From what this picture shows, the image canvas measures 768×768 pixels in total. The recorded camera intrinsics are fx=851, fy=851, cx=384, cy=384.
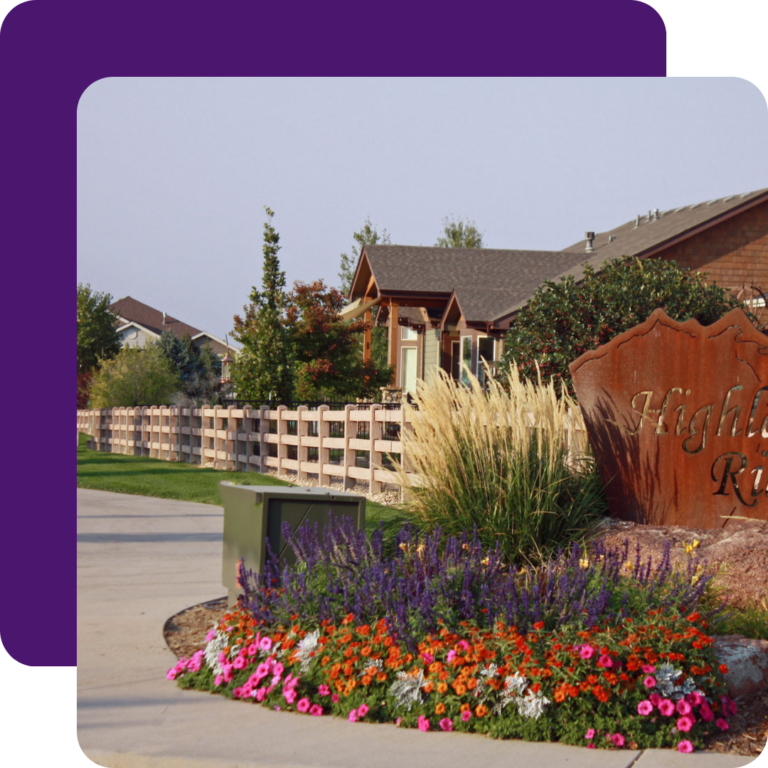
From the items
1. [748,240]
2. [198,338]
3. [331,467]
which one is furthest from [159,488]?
[198,338]

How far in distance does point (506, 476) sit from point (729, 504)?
1.68m

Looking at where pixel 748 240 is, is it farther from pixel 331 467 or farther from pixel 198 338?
pixel 198 338

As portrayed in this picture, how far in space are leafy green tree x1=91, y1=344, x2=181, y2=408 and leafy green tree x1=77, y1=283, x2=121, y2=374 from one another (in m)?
2.41

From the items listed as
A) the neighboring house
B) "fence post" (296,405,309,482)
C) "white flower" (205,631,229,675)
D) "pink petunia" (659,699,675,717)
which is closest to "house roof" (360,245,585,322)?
"fence post" (296,405,309,482)

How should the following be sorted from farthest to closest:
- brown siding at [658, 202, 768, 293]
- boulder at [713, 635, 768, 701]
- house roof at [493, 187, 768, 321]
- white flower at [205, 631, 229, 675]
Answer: brown siding at [658, 202, 768, 293]
house roof at [493, 187, 768, 321]
white flower at [205, 631, 229, 675]
boulder at [713, 635, 768, 701]

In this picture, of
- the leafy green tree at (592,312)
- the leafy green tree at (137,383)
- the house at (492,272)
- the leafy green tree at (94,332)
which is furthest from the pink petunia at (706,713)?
the leafy green tree at (94,332)

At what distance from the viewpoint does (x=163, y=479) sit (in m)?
14.2

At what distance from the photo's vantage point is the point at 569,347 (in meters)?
9.38

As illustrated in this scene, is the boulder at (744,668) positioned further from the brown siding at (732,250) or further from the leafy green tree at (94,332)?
the leafy green tree at (94,332)

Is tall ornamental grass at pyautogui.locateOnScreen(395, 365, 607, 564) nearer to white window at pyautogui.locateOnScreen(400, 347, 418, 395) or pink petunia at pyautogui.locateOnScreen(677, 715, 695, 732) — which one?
pink petunia at pyautogui.locateOnScreen(677, 715, 695, 732)

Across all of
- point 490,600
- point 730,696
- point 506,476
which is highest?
point 506,476

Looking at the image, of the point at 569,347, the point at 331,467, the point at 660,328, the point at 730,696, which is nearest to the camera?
the point at 730,696

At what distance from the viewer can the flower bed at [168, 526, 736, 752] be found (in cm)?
385

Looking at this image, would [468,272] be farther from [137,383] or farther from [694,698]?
[694,698]
